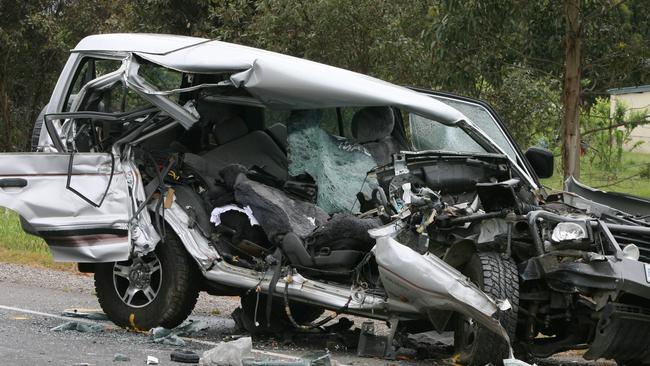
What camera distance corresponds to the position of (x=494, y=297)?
710 centimetres

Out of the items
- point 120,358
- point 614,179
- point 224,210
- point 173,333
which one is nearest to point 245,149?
point 224,210

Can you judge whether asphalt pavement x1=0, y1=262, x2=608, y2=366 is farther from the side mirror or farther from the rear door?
the side mirror

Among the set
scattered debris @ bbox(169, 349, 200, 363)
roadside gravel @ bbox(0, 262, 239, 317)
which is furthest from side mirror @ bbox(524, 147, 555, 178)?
roadside gravel @ bbox(0, 262, 239, 317)

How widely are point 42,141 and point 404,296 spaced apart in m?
3.53

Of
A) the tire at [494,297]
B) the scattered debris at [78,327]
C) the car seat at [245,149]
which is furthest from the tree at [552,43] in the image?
the scattered debris at [78,327]

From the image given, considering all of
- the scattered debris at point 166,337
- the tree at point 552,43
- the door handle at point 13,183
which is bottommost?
the scattered debris at point 166,337

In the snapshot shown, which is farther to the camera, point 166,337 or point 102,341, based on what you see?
point 166,337

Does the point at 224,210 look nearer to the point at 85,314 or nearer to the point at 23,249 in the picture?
the point at 85,314

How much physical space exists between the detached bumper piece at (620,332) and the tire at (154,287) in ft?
10.4

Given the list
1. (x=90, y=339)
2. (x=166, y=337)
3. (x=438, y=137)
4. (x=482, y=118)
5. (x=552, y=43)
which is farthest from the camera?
(x=552, y=43)

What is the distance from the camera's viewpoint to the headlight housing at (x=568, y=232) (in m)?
6.99

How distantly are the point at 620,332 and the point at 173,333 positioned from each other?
3399 millimetres

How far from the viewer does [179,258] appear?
338 inches

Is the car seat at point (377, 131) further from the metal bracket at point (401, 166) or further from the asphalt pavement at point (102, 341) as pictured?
the asphalt pavement at point (102, 341)
